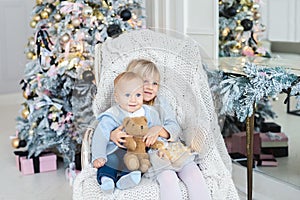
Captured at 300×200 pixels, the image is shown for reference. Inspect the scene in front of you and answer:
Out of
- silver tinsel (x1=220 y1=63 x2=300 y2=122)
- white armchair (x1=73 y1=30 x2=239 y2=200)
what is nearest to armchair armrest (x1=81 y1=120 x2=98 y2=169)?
white armchair (x1=73 y1=30 x2=239 y2=200)

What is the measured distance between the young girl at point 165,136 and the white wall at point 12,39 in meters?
4.39

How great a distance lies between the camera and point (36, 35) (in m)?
3.87

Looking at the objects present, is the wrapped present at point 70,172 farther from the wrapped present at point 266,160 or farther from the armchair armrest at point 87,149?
the wrapped present at point 266,160

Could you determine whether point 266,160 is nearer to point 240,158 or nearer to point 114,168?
point 240,158

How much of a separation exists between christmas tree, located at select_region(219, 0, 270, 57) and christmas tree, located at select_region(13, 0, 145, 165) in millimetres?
675

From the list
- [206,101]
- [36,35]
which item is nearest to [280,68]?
[206,101]

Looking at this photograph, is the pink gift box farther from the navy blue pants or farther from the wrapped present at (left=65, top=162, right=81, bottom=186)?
the navy blue pants

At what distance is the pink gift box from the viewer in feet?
12.7

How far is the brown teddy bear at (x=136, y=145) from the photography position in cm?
229

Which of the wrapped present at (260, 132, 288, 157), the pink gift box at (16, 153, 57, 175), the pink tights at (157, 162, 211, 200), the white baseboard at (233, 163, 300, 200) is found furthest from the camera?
the pink gift box at (16, 153, 57, 175)

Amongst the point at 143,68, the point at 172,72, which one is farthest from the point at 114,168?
the point at 172,72

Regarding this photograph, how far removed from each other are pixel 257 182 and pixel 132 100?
1.40 meters

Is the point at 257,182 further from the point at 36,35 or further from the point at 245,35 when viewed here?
the point at 36,35

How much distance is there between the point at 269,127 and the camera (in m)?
3.39
